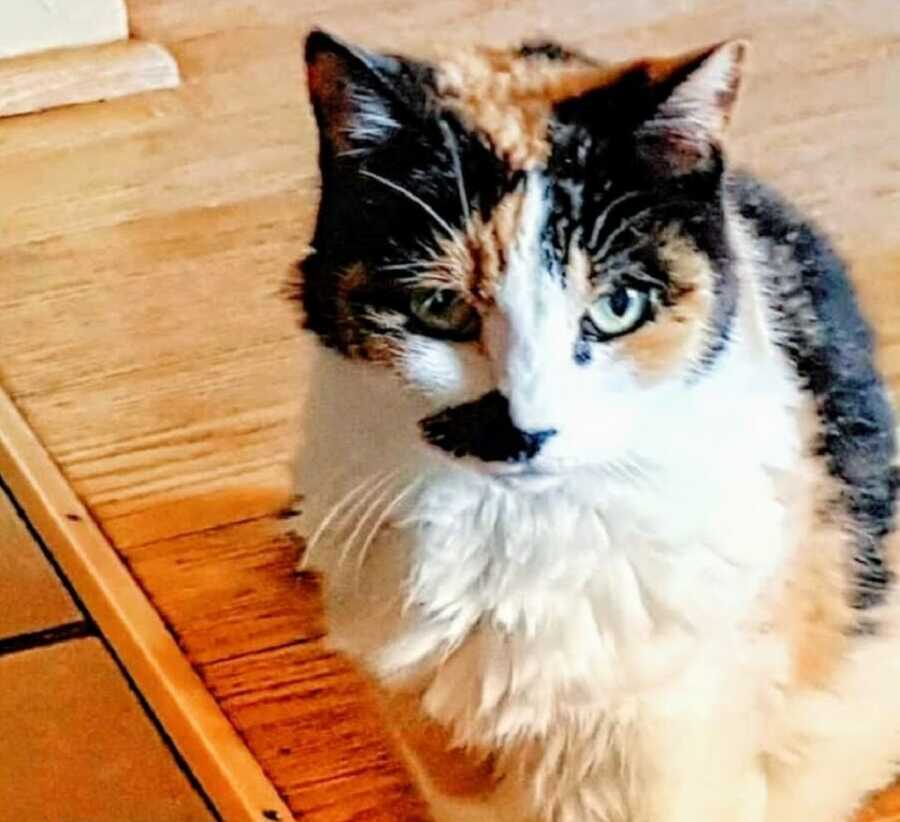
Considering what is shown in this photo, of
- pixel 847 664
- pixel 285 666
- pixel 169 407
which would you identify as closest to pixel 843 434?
pixel 847 664

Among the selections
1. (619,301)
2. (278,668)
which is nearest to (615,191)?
(619,301)

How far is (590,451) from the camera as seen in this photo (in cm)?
88

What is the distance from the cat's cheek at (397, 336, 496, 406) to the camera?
34.1 inches

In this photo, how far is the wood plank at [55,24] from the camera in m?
2.14

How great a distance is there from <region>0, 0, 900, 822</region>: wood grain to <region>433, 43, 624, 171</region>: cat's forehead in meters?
0.56

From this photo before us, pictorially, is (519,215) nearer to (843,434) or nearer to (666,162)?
(666,162)

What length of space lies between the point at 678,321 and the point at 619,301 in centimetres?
4

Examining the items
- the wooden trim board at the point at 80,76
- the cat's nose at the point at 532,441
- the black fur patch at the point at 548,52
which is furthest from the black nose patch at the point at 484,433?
the wooden trim board at the point at 80,76

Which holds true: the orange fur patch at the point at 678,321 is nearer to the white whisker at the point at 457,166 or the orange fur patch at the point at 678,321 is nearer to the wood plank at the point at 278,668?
the white whisker at the point at 457,166

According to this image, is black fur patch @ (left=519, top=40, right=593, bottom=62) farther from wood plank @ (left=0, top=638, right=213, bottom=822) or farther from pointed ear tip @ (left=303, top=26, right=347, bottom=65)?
wood plank @ (left=0, top=638, right=213, bottom=822)

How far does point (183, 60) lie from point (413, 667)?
1374 millimetres

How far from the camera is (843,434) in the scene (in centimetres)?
110

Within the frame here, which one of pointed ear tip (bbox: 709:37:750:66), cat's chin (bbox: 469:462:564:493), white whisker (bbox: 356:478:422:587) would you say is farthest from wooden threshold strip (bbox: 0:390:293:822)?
pointed ear tip (bbox: 709:37:750:66)

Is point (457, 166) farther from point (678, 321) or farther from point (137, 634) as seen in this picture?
point (137, 634)
